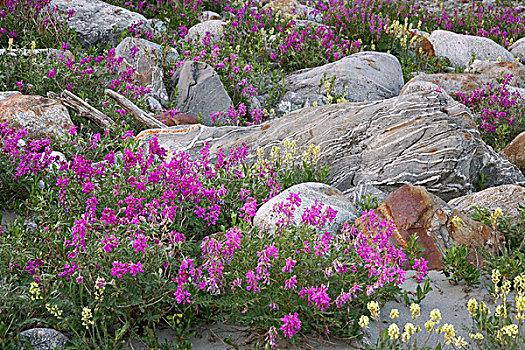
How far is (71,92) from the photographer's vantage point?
8820 mm

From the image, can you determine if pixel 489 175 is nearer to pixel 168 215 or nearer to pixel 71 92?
pixel 168 215

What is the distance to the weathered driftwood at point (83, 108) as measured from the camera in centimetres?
812

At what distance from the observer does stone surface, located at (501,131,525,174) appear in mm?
8383

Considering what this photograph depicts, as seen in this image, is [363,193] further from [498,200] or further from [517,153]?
[517,153]

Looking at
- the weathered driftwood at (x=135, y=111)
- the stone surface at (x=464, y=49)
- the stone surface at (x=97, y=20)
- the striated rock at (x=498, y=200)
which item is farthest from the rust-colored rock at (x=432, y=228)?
the stone surface at (x=464, y=49)

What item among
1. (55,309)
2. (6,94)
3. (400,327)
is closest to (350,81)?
(6,94)

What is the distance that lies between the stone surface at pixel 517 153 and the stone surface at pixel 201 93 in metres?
4.47

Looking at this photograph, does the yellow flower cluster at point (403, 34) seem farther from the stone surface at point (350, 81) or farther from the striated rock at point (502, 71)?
the stone surface at point (350, 81)

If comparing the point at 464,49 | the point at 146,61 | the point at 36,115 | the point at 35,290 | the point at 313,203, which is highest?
the point at 35,290

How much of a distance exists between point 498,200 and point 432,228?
1.29 meters

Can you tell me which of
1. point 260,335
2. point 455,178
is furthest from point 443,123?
point 260,335

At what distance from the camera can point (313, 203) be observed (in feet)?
18.9

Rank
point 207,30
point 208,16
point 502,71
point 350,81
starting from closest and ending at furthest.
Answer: point 350,81
point 502,71
point 207,30
point 208,16

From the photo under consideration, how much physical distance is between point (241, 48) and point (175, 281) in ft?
27.7
